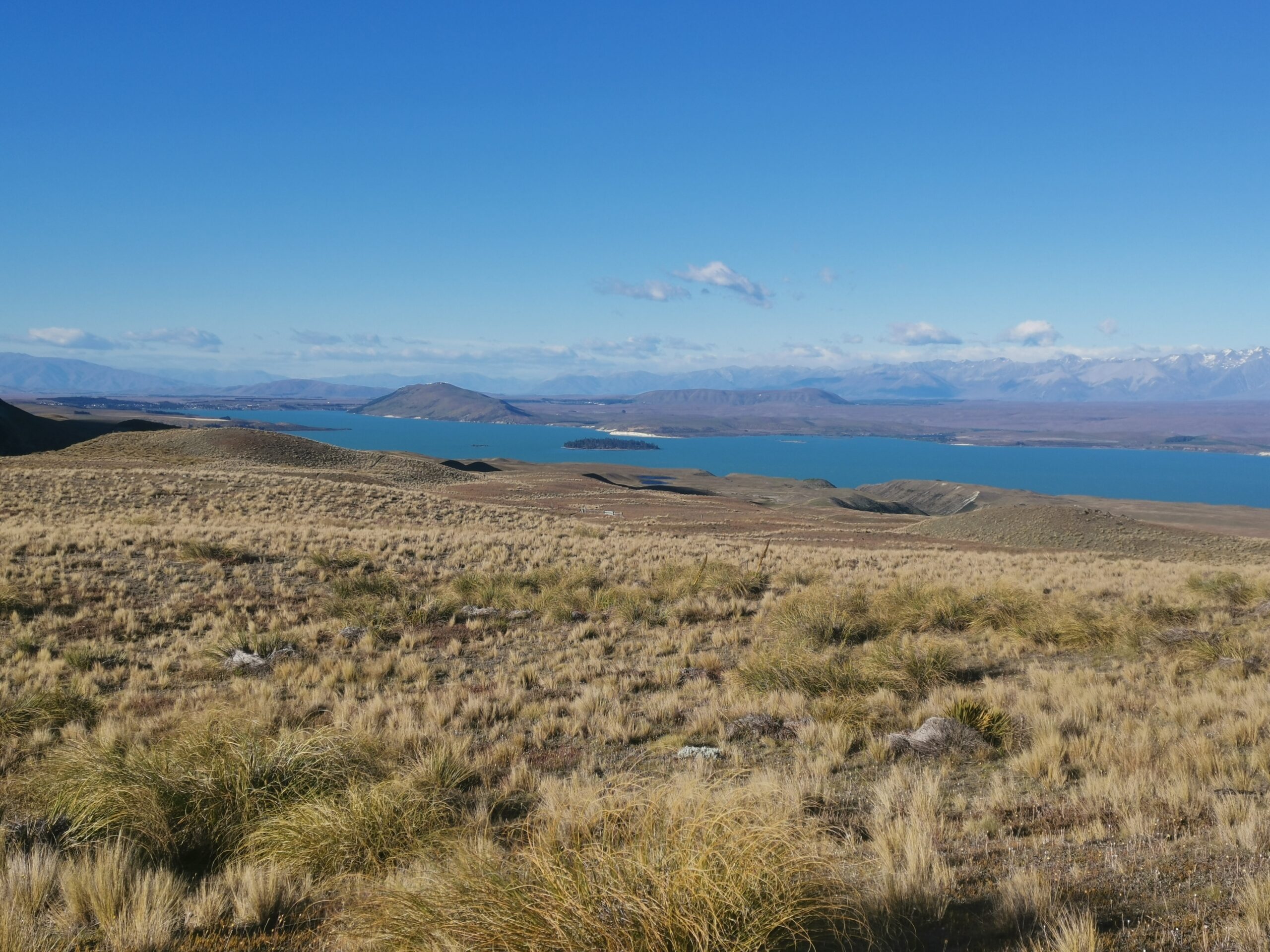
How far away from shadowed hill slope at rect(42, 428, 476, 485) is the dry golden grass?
1873 inches

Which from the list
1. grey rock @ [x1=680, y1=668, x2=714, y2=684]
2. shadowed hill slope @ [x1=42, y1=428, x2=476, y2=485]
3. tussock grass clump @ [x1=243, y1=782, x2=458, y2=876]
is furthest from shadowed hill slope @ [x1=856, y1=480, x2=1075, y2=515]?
tussock grass clump @ [x1=243, y1=782, x2=458, y2=876]

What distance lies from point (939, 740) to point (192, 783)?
5893 mm

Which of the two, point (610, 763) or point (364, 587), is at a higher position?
point (610, 763)

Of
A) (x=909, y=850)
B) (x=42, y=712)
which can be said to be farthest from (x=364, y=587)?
(x=909, y=850)

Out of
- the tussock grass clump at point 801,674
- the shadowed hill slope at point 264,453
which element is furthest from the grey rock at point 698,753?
the shadowed hill slope at point 264,453

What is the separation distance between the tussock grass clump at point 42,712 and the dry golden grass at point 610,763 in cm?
4

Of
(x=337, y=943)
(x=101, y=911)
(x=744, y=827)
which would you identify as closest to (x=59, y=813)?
(x=101, y=911)

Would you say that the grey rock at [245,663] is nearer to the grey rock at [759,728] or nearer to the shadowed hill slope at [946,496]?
the grey rock at [759,728]

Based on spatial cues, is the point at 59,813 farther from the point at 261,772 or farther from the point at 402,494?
the point at 402,494

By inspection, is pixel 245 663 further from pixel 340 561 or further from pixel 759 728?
pixel 340 561

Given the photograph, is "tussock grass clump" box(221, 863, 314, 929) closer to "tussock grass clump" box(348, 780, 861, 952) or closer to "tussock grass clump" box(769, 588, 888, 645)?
"tussock grass clump" box(348, 780, 861, 952)

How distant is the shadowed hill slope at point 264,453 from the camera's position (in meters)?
61.3

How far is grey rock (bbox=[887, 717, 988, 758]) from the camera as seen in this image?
21.0ft

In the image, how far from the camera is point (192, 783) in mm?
5129
